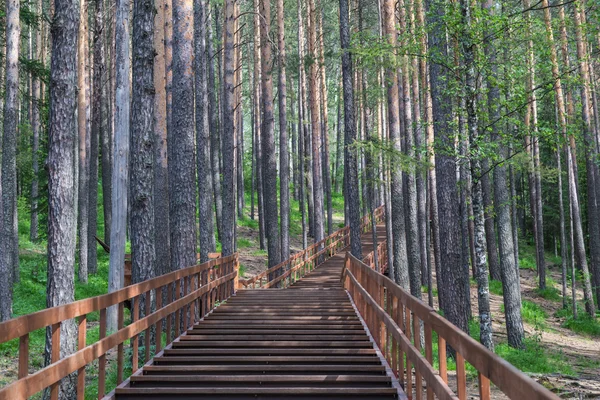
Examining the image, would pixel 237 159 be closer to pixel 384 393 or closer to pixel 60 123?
pixel 60 123

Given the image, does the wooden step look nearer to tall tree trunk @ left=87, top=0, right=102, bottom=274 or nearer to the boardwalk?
the boardwalk

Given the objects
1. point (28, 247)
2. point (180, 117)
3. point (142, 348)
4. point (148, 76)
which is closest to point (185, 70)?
point (180, 117)

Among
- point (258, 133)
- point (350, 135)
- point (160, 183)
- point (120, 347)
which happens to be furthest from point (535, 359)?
point (258, 133)

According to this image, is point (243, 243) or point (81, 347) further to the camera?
point (243, 243)

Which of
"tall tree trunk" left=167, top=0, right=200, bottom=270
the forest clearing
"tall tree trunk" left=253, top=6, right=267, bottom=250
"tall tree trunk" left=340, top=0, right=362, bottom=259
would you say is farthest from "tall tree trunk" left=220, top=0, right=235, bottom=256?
"tall tree trunk" left=253, top=6, right=267, bottom=250

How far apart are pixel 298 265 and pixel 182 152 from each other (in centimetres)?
1191

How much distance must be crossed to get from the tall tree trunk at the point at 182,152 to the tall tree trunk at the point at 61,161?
397cm

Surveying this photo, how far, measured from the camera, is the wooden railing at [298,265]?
21.7 m

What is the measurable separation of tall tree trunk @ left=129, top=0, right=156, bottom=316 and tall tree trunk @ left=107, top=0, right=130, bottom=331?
1362mm

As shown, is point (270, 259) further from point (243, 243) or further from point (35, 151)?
point (35, 151)

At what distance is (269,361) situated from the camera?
7141mm

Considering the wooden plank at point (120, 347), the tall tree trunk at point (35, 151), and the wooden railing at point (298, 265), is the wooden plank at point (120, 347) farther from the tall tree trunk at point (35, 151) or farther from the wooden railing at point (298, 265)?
the tall tree trunk at point (35, 151)

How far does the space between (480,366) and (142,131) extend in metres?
9.38

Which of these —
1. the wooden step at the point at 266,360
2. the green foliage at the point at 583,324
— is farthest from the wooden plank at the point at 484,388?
the green foliage at the point at 583,324
